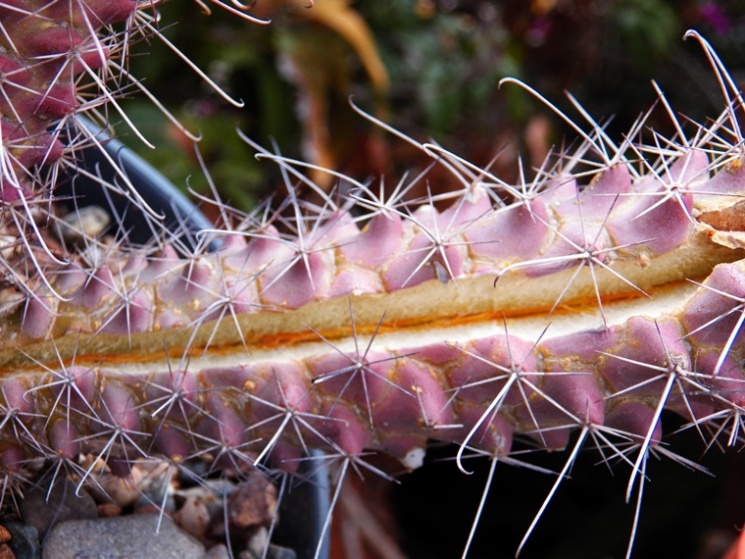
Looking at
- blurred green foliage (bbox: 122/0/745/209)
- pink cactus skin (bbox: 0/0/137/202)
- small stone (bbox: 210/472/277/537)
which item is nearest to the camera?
pink cactus skin (bbox: 0/0/137/202)

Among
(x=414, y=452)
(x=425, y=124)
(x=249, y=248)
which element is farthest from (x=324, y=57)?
(x=414, y=452)

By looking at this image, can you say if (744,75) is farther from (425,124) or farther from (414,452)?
(414,452)

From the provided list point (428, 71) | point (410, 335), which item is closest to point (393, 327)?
point (410, 335)

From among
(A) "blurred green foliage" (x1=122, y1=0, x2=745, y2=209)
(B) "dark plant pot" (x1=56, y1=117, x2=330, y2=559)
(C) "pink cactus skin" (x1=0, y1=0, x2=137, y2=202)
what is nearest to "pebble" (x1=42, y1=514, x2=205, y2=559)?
(B) "dark plant pot" (x1=56, y1=117, x2=330, y2=559)

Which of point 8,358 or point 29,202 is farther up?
point 29,202

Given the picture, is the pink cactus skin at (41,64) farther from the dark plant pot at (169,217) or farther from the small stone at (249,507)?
the small stone at (249,507)

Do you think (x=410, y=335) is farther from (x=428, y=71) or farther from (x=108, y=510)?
(x=428, y=71)

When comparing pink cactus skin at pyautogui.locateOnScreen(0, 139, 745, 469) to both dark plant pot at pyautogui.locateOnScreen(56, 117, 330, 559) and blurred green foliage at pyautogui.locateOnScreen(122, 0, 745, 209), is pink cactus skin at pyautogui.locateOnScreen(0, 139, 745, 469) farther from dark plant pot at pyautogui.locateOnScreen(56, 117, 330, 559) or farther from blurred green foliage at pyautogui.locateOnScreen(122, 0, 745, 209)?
blurred green foliage at pyautogui.locateOnScreen(122, 0, 745, 209)
